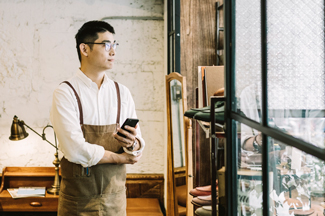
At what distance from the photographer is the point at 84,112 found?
70.9 inches

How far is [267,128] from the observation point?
30.3 inches

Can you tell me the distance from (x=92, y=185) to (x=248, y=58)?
1.18m

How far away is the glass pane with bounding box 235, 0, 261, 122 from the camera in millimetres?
885

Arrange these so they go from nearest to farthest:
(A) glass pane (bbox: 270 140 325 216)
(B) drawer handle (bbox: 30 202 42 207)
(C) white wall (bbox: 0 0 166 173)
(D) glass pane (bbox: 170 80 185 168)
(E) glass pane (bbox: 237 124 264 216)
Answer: (A) glass pane (bbox: 270 140 325 216)
(E) glass pane (bbox: 237 124 264 216)
(D) glass pane (bbox: 170 80 185 168)
(B) drawer handle (bbox: 30 202 42 207)
(C) white wall (bbox: 0 0 166 173)

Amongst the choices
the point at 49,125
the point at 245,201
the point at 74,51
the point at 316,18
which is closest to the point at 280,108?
the point at 316,18

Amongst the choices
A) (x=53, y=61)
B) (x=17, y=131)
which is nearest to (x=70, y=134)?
(x=17, y=131)

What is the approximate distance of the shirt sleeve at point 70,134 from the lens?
168 cm

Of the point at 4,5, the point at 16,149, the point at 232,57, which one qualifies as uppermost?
the point at 4,5

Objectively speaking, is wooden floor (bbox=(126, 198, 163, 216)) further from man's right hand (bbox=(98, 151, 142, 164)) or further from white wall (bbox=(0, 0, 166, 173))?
man's right hand (bbox=(98, 151, 142, 164))

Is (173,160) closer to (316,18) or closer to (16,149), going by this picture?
(16,149)

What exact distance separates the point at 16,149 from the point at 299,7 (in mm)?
3612

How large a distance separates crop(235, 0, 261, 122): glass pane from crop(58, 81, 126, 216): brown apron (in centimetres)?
97

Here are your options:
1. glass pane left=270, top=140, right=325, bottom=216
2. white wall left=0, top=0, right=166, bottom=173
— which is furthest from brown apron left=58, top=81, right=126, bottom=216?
white wall left=0, top=0, right=166, bottom=173

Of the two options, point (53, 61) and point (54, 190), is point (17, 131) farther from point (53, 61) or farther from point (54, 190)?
point (53, 61)
